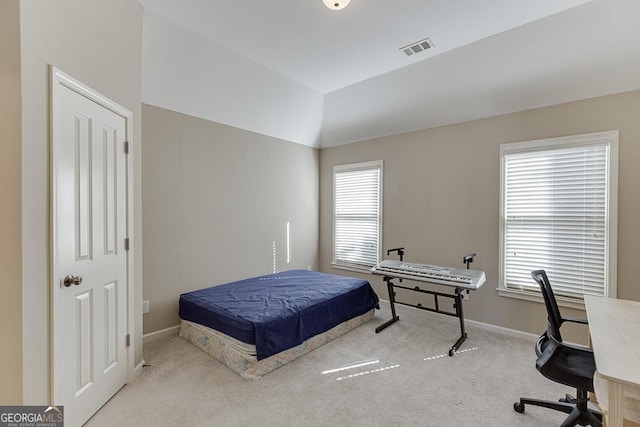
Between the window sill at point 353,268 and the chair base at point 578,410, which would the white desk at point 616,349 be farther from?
the window sill at point 353,268

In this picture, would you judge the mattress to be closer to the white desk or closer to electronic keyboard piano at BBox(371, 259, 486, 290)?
electronic keyboard piano at BBox(371, 259, 486, 290)

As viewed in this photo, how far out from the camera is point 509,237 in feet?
11.0

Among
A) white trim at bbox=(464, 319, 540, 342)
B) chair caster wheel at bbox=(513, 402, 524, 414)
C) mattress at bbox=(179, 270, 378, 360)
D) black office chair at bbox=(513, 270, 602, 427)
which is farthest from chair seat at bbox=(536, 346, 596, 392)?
mattress at bbox=(179, 270, 378, 360)

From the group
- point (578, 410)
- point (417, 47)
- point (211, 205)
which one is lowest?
point (578, 410)

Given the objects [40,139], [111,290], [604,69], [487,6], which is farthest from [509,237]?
[40,139]

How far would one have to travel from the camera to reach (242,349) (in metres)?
2.49

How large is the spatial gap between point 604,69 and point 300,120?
349cm

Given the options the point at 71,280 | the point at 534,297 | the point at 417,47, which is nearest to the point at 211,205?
the point at 71,280

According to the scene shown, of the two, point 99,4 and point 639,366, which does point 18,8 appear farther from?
point 639,366

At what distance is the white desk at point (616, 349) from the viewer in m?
1.13

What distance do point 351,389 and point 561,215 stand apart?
9.19 feet

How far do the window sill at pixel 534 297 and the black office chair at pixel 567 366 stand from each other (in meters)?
1.44

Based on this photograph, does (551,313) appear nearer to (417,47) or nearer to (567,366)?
(567,366)

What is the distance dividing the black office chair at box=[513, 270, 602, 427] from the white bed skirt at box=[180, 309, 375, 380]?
6.25 feet
